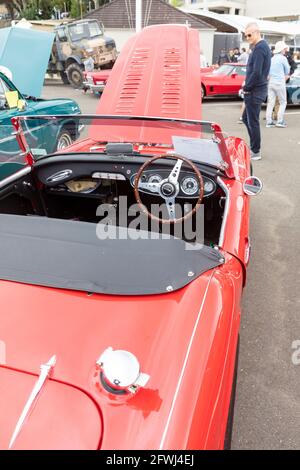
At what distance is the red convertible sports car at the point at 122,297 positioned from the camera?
1.04 m

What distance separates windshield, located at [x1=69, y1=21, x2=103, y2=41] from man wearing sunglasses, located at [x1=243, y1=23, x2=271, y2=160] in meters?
11.3

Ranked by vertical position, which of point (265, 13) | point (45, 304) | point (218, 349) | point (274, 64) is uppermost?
point (265, 13)

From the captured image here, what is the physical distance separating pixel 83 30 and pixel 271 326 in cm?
1557

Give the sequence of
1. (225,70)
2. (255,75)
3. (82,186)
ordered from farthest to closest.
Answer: (225,70), (255,75), (82,186)

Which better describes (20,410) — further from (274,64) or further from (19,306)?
(274,64)

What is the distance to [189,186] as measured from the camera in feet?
7.98

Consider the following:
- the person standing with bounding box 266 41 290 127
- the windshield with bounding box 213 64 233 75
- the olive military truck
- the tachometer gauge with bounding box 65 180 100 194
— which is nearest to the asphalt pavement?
the tachometer gauge with bounding box 65 180 100 194

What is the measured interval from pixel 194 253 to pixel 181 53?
3.20m

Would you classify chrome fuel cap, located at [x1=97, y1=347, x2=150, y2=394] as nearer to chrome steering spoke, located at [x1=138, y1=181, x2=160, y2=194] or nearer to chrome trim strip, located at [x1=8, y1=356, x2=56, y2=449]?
chrome trim strip, located at [x1=8, y1=356, x2=56, y2=449]

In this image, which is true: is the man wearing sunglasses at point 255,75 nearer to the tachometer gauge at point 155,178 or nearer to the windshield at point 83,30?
the tachometer gauge at point 155,178

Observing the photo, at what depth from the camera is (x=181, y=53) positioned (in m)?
4.03

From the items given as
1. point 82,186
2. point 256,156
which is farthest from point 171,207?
point 256,156

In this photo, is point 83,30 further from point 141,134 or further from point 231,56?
point 141,134
